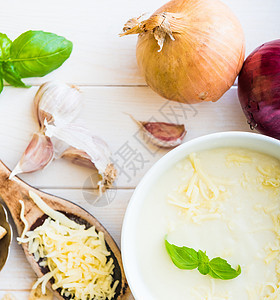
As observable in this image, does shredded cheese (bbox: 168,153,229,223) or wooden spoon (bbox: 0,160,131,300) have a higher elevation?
shredded cheese (bbox: 168,153,229,223)

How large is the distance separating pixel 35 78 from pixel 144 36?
1.34 feet

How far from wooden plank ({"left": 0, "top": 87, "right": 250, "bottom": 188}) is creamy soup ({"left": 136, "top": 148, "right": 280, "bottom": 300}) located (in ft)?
0.69

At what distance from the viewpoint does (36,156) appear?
1320 mm

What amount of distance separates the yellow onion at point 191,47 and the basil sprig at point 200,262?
0.43 m

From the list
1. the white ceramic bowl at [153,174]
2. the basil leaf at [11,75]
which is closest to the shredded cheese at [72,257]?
the white ceramic bowl at [153,174]

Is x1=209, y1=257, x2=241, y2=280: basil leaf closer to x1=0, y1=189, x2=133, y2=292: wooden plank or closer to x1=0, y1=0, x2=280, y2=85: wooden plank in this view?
x1=0, y1=189, x2=133, y2=292: wooden plank

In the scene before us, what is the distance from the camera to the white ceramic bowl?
1.13 metres

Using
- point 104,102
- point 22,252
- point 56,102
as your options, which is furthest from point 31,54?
point 22,252

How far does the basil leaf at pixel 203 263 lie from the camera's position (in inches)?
43.6

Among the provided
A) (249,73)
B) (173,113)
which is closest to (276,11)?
(249,73)

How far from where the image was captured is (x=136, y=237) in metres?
1.17

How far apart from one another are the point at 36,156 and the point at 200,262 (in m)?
0.57

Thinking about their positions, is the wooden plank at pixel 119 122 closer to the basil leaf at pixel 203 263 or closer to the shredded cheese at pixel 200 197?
the shredded cheese at pixel 200 197

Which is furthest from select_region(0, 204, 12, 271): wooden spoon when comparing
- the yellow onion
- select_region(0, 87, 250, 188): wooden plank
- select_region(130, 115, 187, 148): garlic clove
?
the yellow onion
